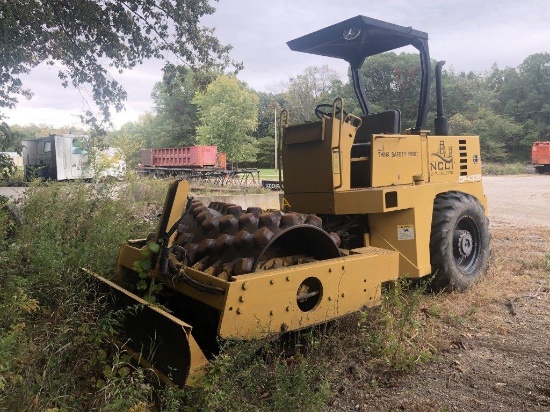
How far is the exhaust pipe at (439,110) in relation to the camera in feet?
18.6

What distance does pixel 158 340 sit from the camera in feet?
10.5

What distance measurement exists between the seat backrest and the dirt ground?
6.35ft

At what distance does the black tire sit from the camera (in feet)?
17.0

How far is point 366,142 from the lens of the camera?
5.48 m

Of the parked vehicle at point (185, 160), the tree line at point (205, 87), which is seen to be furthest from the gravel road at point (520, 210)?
the parked vehicle at point (185, 160)

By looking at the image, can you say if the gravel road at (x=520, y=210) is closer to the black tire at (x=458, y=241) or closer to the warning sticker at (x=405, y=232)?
the black tire at (x=458, y=241)

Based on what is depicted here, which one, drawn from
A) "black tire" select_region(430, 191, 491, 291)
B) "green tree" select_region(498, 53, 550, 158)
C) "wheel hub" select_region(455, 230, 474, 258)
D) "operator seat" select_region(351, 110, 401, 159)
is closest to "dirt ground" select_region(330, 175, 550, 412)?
"black tire" select_region(430, 191, 491, 291)

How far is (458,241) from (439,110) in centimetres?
159

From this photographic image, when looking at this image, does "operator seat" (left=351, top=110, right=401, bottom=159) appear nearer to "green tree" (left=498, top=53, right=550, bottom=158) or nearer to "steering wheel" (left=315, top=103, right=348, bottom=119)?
"steering wheel" (left=315, top=103, right=348, bottom=119)

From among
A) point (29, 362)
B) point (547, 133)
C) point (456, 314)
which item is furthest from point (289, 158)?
point (547, 133)

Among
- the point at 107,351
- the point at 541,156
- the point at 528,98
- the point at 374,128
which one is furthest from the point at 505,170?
the point at 107,351

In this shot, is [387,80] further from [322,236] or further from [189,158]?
[322,236]

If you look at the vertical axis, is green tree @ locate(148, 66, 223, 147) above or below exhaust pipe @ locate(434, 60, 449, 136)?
above

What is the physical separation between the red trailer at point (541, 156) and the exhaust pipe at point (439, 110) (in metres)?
39.9
